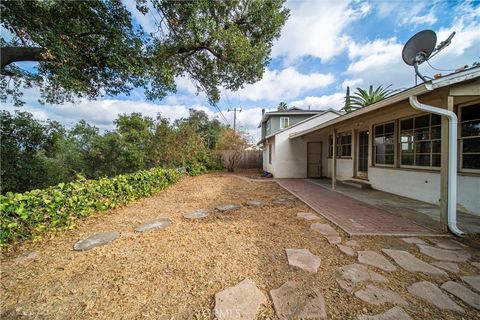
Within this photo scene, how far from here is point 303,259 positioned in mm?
2617

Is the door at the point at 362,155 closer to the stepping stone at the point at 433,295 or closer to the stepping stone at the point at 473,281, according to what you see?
the stepping stone at the point at 473,281

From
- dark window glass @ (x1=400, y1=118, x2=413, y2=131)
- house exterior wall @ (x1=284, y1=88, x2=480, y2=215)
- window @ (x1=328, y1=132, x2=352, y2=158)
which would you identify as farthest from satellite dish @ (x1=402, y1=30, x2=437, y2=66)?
window @ (x1=328, y1=132, x2=352, y2=158)

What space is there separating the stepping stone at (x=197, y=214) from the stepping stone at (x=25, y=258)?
2.46 m

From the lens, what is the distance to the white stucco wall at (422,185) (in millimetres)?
4191

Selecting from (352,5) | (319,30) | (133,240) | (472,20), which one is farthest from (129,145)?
(472,20)

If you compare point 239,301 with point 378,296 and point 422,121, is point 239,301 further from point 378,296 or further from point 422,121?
point 422,121

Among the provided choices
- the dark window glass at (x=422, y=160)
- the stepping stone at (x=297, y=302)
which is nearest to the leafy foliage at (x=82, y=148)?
the stepping stone at (x=297, y=302)

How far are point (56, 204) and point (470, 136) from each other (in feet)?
28.5

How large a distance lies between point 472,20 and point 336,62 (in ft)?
16.3

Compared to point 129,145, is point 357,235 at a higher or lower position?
lower

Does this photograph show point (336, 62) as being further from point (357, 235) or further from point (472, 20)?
point (357, 235)

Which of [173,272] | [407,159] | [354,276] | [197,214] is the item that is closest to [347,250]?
[354,276]

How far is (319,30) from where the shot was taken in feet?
22.6

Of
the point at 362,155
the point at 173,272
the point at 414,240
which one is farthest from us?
the point at 362,155
